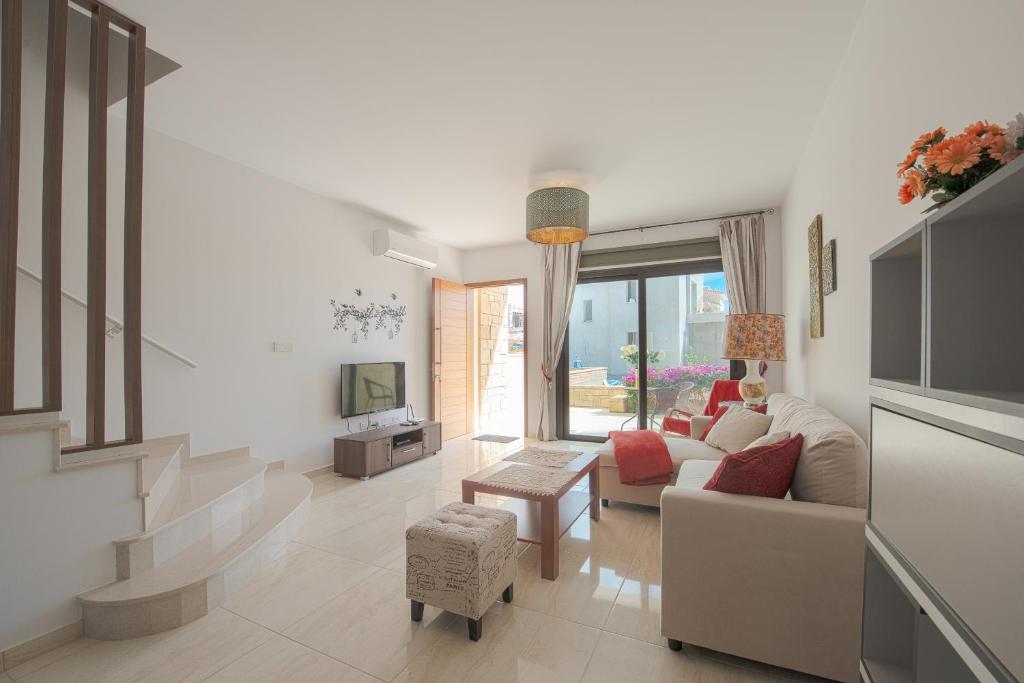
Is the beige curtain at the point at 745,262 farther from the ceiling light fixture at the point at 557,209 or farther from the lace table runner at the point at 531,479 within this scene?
the lace table runner at the point at 531,479

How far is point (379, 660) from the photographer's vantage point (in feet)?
5.61

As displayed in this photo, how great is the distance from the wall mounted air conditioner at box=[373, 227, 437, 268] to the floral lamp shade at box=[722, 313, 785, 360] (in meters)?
3.42

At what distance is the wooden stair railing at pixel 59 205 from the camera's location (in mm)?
1812

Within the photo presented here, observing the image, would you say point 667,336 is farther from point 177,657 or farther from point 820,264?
point 177,657

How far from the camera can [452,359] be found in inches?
235

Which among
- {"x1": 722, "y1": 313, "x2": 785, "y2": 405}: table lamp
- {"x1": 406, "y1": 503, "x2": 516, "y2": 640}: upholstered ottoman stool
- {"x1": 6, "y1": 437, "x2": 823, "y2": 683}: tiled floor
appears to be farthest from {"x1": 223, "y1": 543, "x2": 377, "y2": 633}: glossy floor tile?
{"x1": 722, "y1": 313, "x2": 785, "y2": 405}: table lamp

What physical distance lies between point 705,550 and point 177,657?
211 centimetres

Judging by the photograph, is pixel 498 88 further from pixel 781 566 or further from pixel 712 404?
pixel 712 404

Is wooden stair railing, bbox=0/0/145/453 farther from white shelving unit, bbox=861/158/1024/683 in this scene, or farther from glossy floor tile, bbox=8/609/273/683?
white shelving unit, bbox=861/158/1024/683

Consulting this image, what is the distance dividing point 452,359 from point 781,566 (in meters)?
4.78

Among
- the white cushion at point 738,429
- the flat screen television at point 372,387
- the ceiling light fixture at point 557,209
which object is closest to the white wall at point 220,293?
the flat screen television at point 372,387

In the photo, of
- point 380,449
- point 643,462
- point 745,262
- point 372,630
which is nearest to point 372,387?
point 380,449

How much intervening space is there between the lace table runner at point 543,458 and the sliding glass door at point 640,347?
7.40 ft

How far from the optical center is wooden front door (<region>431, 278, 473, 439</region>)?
5703 millimetres
